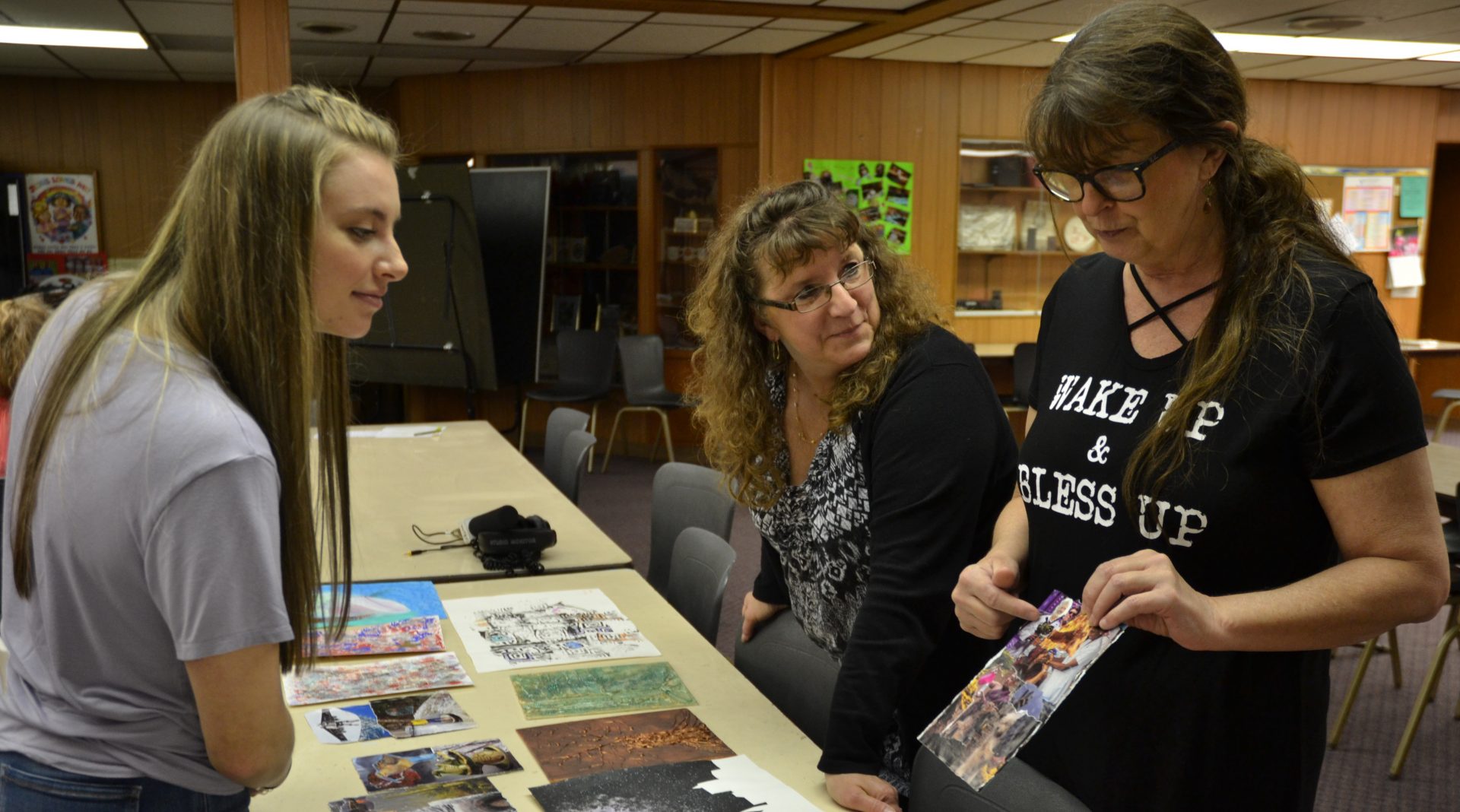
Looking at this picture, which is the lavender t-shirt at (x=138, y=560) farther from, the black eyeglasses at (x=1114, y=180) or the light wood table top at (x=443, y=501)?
the light wood table top at (x=443, y=501)

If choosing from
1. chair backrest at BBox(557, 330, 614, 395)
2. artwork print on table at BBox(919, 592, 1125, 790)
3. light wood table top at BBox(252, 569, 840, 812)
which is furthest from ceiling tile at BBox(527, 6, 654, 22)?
artwork print on table at BBox(919, 592, 1125, 790)

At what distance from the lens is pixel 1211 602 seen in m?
1.16

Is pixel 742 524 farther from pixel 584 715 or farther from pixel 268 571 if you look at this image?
pixel 268 571

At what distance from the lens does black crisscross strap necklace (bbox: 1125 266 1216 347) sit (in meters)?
1.34

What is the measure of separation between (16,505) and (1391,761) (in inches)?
148

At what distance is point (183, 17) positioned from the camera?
21.9 feet

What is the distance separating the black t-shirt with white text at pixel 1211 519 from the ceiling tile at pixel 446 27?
571cm

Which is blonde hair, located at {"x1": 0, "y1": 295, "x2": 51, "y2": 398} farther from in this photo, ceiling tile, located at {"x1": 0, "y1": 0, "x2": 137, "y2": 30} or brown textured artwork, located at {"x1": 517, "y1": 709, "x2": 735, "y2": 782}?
ceiling tile, located at {"x1": 0, "y1": 0, "x2": 137, "y2": 30}

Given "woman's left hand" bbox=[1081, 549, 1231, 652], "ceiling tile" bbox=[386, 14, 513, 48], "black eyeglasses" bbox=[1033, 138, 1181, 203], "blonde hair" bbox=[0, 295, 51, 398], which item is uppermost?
"ceiling tile" bbox=[386, 14, 513, 48]

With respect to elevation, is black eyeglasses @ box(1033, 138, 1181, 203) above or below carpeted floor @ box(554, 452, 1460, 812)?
above

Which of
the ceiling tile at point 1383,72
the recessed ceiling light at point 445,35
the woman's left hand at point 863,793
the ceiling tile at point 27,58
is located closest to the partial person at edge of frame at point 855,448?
the woman's left hand at point 863,793

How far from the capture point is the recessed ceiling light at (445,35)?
22.4 ft

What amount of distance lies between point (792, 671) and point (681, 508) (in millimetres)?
1111

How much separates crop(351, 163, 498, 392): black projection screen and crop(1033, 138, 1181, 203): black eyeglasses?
5.83 meters
